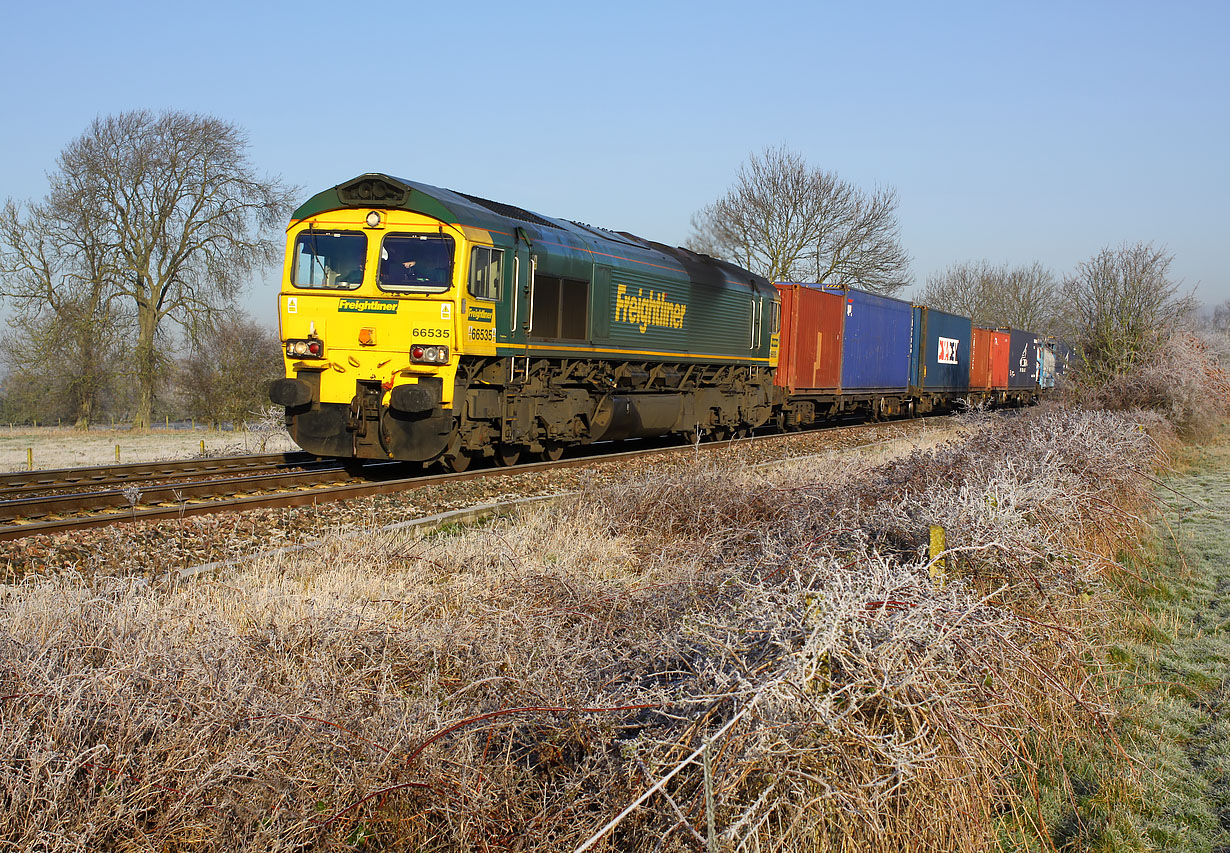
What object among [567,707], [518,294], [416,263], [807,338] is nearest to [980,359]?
[807,338]

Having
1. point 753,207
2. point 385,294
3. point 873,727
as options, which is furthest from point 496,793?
point 753,207

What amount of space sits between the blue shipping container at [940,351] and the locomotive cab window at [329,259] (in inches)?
793

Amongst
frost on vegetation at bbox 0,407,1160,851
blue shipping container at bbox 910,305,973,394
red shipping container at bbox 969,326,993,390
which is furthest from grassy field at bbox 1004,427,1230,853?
red shipping container at bbox 969,326,993,390

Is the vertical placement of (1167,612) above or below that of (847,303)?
below

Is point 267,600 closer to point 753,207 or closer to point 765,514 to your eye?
point 765,514

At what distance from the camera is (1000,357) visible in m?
35.7

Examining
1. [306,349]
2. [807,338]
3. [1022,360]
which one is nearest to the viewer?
[306,349]

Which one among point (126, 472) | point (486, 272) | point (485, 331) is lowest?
point (126, 472)

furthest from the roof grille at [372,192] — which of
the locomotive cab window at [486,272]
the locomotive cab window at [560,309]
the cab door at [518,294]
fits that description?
the locomotive cab window at [560,309]

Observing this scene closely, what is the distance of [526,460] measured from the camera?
49.6ft

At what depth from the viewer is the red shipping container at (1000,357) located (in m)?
34.9

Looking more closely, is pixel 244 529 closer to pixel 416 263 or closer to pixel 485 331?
pixel 485 331

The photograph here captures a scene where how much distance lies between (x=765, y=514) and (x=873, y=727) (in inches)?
207

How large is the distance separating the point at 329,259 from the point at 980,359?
92.3 ft
